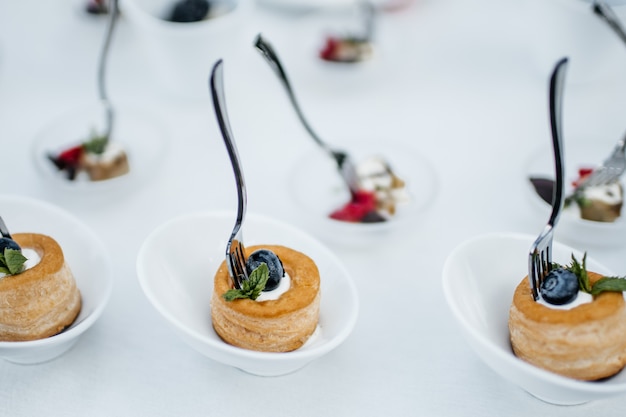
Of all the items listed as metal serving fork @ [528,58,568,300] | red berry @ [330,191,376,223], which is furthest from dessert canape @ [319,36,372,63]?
metal serving fork @ [528,58,568,300]

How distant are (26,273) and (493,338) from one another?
84 centimetres

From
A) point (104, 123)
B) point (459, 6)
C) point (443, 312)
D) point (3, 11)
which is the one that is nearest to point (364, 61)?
point (459, 6)

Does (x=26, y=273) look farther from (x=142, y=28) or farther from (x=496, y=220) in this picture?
(x=496, y=220)

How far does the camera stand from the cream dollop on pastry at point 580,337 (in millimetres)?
979

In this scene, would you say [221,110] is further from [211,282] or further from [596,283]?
[596,283]

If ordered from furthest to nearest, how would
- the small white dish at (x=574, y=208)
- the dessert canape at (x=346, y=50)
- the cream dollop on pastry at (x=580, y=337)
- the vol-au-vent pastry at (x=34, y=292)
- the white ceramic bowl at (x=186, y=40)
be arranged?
the dessert canape at (x=346, y=50), the white ceramic bowl at (x=186, y=40), the small white dish at (x=574, y=208), the vol-au-vent pastry at (x=34, y=292), the cream dollop on pastry at (x=580, y=337)

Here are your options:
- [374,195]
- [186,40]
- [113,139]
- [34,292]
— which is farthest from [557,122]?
[113,139]

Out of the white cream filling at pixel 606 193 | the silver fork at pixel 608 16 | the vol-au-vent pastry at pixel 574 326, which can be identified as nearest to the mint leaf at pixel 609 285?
the vol-au-vent pastry at pixel 574 326

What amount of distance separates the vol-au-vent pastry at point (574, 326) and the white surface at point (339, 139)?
120 millimetres

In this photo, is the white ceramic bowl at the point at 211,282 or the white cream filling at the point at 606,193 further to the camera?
the white cream filling at the point at 606,193

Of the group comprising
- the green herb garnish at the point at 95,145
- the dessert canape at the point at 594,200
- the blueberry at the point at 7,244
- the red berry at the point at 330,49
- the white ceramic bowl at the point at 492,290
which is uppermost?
the dessert canape at the point at 594,200

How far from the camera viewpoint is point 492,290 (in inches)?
47.0

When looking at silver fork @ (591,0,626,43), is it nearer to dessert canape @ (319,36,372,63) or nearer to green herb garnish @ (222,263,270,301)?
dessert canape @ (319,36,372,63)

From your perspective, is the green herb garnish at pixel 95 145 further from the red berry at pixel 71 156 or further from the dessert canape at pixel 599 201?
the dessert canape at pixel 599 201
